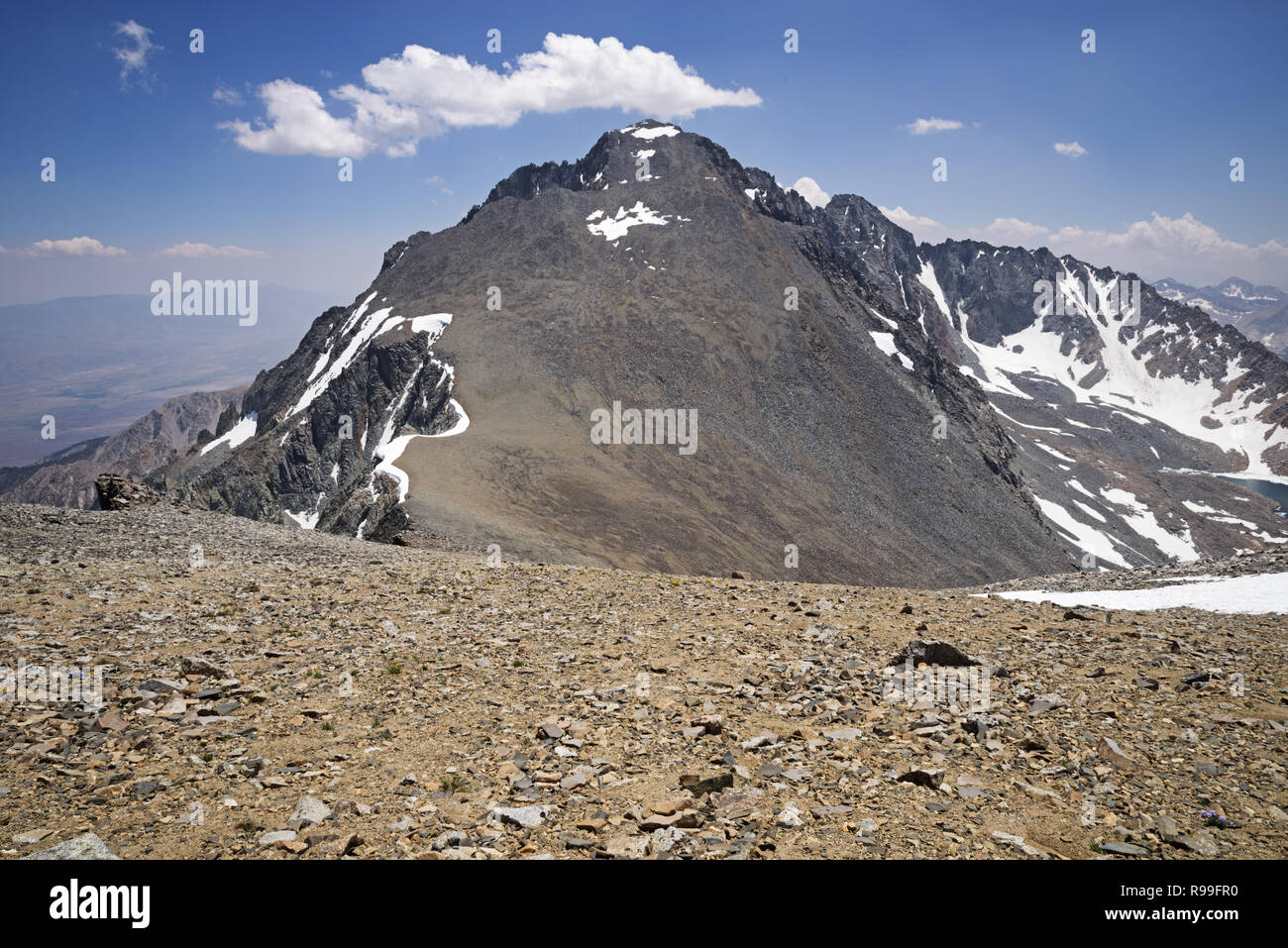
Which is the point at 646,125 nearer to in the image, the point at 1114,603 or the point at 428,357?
the point at 428,357

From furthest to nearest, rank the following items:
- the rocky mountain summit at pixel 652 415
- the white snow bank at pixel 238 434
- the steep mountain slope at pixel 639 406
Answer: the white snow bank at pixel 238 434 → the rocky mountain summit at pixel 652 415 → the steep mountain slope at pixel 639 406

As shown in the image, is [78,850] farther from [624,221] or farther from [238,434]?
[238,434]

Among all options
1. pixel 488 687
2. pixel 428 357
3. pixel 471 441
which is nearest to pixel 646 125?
pixel 428 357

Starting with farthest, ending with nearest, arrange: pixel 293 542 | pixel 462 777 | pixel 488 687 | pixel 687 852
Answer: pixel 293 542 < pixel 488 687 < pixel 462 777 < pixel 687 852

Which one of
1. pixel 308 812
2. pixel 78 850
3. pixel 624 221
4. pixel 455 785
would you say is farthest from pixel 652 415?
pixel 78 850

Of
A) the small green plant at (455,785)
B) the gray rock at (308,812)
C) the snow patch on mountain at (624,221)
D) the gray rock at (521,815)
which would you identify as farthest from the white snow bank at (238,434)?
Result: the gray rock at (521,815)

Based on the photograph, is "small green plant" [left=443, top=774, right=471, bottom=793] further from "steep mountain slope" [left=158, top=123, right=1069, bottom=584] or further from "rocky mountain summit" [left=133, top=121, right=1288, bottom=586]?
"steep mountain slope" [left=158, top=123, right=1069, bottom=584]

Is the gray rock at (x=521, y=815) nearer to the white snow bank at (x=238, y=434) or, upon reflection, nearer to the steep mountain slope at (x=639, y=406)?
the steep mountain slope at (x=639, y=406)
